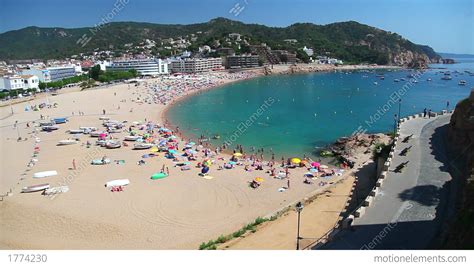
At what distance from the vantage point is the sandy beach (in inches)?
549

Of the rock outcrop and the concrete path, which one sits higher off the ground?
the rock outcrop

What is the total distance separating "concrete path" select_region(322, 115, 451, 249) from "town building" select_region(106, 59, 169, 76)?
84099 millimetres

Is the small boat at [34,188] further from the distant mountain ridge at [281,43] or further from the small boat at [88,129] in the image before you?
the distant mountain ridge at [281,43]

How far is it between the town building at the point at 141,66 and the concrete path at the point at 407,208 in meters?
84.1

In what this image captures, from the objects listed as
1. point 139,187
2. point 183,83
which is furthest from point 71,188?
point 183,83

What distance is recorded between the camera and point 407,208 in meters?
10.9

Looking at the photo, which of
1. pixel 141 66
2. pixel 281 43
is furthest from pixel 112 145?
pixel 281 43

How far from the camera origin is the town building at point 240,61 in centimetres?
11474

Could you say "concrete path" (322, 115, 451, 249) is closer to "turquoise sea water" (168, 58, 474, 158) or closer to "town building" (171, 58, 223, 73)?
"turquoise sea water" (168, 58, 474, 158)

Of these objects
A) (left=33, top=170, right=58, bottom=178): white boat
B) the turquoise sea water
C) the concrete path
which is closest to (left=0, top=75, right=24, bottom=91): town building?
the turquoise sea water

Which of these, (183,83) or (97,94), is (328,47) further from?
(97,94)

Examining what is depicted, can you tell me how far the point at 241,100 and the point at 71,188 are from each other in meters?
40.9

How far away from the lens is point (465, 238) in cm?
701

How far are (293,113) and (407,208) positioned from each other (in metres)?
34.8
